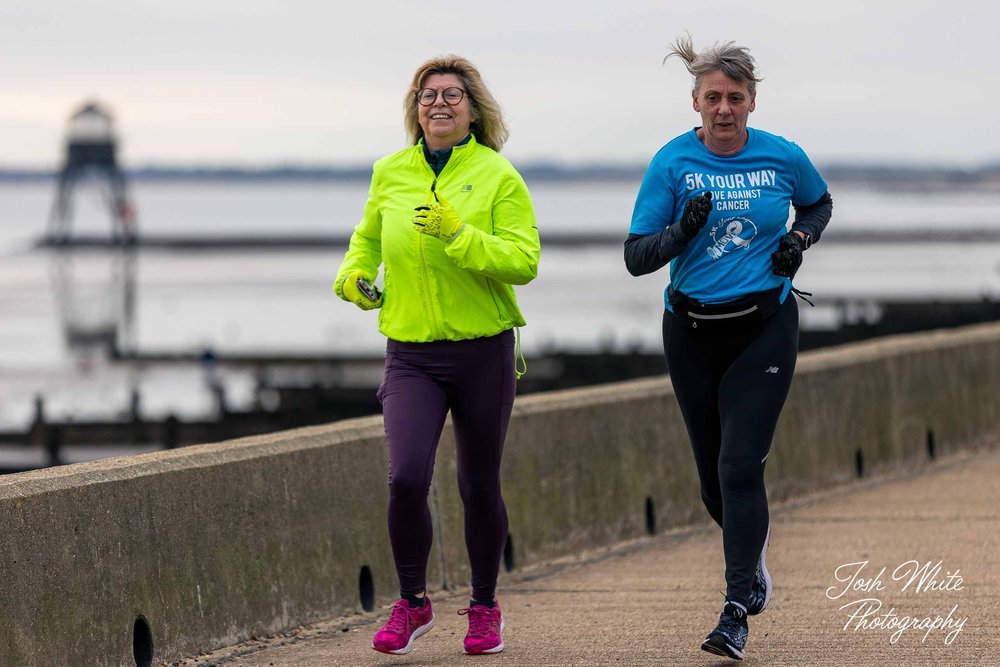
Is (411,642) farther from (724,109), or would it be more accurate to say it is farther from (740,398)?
(724,109)

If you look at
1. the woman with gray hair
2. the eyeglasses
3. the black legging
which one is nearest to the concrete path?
the black legging

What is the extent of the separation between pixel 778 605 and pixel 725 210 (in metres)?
1.85

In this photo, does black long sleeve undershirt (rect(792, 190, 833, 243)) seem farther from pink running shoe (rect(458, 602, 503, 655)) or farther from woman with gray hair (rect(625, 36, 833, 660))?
pink running shoe (rect(458, 602, 503, 655))

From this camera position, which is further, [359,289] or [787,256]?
[359,289]

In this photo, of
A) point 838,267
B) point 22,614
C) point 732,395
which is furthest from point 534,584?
point 838,267

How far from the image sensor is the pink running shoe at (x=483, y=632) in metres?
6.17

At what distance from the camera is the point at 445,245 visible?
19.0 feet

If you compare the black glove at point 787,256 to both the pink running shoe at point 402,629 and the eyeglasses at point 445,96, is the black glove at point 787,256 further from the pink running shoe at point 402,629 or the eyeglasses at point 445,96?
the pink running shoe at point 402,629

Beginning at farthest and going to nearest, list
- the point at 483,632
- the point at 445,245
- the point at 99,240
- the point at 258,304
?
the point at 99,240 → the point at 258,304 → the point at 483,632 → the point at 445,245

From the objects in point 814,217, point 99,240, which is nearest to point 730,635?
point 814,217

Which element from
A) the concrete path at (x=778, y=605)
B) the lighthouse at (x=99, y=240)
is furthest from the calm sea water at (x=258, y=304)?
the concrete path at (x=778, y=605)

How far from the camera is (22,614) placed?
18.5 feet

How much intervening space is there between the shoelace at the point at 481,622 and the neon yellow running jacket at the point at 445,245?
3.07 feet

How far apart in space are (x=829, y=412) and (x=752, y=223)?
487cm
